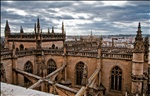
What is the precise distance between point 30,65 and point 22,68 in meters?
1.79

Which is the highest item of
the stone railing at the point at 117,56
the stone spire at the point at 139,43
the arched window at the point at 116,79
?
the stone spire at the point at 139,43

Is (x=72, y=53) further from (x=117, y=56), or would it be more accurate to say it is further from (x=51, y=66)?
(x=117, y=56)

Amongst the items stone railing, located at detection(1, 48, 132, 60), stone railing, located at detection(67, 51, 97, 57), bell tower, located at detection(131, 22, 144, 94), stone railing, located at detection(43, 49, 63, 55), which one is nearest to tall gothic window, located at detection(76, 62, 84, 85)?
→ stone railing, located at detection(67, 51, 97, 57)

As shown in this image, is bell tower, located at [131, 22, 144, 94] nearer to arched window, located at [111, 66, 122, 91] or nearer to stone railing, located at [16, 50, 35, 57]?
arched window, located at [111, 66, 122, 91]

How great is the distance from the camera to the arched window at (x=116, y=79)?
76.5 ft

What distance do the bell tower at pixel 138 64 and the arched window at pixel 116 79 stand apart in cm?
266

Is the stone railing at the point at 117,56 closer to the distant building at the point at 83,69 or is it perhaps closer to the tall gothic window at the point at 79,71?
the distant building at the point at 83,69

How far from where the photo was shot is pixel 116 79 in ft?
77.6

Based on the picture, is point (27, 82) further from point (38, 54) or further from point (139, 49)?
point (139, 49)

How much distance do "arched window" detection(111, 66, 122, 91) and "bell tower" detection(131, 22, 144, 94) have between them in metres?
2.66

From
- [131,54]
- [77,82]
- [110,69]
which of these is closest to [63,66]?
[77,82]

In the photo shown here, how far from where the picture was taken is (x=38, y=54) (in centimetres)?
2797

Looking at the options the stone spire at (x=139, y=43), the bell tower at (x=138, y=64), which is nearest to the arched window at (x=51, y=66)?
the bell tower at (x=138, y=64)

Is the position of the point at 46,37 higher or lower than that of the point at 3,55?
higher
